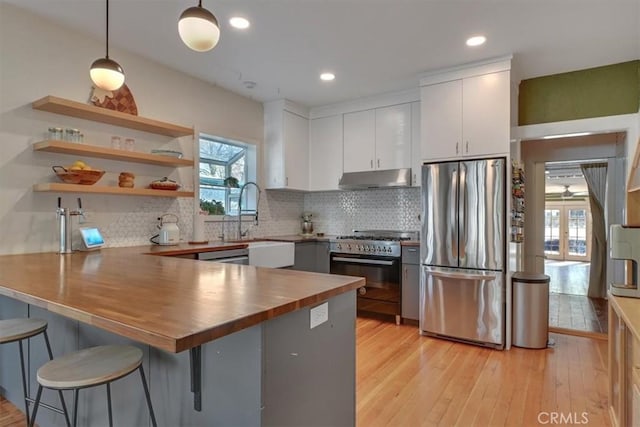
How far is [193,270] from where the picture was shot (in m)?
1.81

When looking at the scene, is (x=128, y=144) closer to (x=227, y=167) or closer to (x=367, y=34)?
(x=227, y=167)

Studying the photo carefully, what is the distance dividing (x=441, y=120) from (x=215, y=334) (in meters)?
3.19

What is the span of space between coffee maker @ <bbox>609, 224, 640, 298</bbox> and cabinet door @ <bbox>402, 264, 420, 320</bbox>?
6.55 feet

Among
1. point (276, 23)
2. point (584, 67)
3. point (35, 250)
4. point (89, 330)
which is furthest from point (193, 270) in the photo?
point (584, 67)

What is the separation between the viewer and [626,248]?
67.1 inches

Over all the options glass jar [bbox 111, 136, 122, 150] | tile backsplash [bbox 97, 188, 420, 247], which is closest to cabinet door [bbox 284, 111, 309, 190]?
tile backsplash [bbox 97, 188, 420, 247]

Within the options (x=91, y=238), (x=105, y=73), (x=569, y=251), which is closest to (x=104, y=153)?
(x=91, y=238)

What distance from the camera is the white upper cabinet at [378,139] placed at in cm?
411

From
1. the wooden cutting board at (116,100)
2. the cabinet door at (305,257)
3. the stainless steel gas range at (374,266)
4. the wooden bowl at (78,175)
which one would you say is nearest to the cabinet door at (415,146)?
the stainless steel gas range at (374,266)

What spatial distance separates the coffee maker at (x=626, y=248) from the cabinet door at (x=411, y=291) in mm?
1995

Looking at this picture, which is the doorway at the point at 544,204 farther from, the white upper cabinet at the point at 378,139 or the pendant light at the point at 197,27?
the pendant light at the point at 197,27

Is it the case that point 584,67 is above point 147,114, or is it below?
above

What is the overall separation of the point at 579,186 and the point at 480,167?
342 inches

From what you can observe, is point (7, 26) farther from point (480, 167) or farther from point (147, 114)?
point (480, 167)
